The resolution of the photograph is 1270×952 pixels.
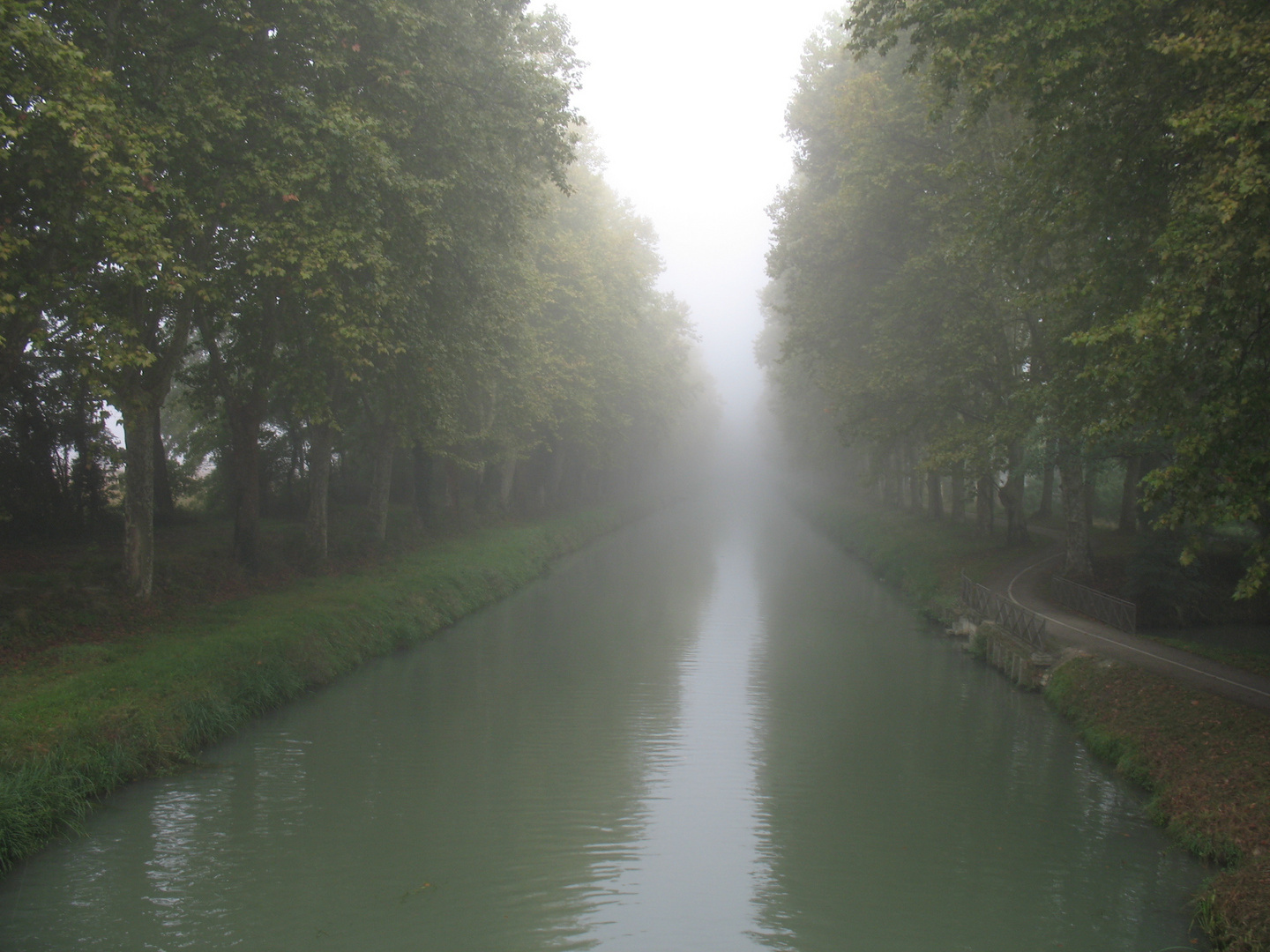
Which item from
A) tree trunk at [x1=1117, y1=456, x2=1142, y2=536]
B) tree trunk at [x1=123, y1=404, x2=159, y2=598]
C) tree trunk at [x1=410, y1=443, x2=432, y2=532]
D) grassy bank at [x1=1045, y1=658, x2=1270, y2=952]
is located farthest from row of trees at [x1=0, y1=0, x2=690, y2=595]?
tree trunk at [x1=1117, y1=456, x2=1142, y2=536]

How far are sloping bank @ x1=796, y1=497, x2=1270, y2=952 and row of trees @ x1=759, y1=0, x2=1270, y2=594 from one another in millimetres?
2491

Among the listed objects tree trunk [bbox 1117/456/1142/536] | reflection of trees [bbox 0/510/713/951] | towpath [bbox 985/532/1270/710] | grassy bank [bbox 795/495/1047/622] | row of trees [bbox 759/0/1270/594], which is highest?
row of trees [bbox 759/0/1270/594]

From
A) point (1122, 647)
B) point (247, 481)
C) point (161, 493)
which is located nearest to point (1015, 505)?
point (1122, 647)

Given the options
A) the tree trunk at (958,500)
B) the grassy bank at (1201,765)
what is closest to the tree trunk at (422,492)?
the tree trunk at (958,500)

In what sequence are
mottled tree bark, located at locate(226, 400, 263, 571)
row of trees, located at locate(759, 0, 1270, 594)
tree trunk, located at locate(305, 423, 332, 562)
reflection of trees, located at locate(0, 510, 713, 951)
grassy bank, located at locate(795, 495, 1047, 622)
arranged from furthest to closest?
grassy bank, located at locate(795, 495, 1047, 622) < tree trunk, located at locate(305, 423, 332, 562) < mottled tree bark, located at locate(226, 400, 263, 571) < row of trees, located at locate(759, 0, 1270, 594) < reflection of trees, located at locate(0, 510, 713, 951)

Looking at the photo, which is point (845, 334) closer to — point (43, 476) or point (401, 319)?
point (401, 319)

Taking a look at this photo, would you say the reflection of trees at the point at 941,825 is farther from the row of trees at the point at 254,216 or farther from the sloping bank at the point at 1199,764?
the row of trees at the point at 254,216

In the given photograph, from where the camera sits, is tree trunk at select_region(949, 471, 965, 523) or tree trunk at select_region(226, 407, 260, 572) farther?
tree trunk at select_region(949, 471, 965, 523)

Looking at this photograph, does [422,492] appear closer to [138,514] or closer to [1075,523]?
[138,514]

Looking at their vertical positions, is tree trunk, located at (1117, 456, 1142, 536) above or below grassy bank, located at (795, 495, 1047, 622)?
above

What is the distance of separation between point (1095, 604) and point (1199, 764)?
9.90m

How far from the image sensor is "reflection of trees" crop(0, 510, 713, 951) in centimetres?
812

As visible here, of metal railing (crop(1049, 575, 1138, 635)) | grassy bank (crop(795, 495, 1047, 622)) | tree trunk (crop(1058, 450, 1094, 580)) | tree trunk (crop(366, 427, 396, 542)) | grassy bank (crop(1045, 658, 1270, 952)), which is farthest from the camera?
tree trunk (crop(366, 427, 396, 542))

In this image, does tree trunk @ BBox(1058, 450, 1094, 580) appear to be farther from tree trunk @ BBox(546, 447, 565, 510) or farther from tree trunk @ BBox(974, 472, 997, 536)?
tree trunk @ BBox(546, 447, 565, 510)
